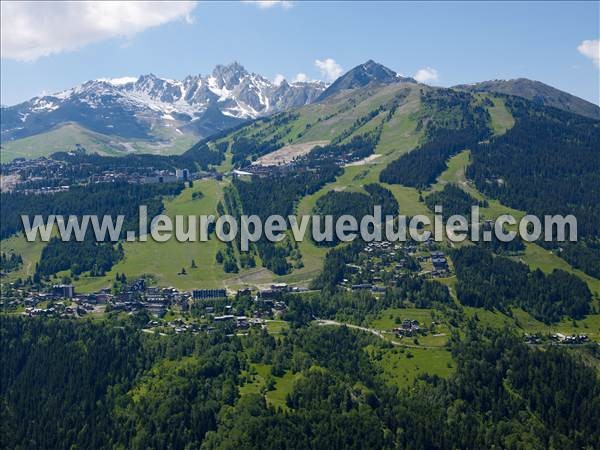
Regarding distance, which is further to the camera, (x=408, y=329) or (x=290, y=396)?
(x=408, y=329)

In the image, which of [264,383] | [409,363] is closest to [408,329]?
[409,363]

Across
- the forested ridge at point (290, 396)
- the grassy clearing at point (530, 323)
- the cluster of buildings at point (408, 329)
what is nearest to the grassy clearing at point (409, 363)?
the forested ridge at point (290, 396)

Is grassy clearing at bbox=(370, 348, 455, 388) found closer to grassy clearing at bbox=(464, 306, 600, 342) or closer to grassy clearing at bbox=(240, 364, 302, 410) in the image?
grassy clearing at bbox=(240, 364, 302, 410)

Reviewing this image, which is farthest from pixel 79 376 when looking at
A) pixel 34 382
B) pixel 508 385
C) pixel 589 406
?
pixel 589 406

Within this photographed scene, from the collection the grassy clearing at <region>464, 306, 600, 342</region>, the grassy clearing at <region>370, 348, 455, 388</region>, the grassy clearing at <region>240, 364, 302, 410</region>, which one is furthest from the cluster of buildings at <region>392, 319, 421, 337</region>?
the grassy clearing at <region>240, 364, 302, 410</region>

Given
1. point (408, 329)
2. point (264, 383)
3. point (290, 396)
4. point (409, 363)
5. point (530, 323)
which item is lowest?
point (290, 396)

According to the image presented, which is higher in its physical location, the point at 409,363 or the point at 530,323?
the point at 530,323

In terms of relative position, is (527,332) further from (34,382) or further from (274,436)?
(34,382)

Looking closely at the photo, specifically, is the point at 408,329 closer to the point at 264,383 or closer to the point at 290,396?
the point at 264,383

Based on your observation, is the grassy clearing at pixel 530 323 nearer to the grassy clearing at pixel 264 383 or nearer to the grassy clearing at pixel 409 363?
the grassy clearing at pixel 409 363

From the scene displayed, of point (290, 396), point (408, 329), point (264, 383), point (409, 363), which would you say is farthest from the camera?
point (408, 329)

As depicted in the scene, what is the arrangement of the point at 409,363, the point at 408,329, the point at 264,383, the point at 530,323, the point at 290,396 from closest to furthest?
the point at 290,396 → the point at 264,383 → the point at 409,363 → the point at 408,329 → the point at 530,323

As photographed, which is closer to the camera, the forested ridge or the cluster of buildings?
the forested ridge
